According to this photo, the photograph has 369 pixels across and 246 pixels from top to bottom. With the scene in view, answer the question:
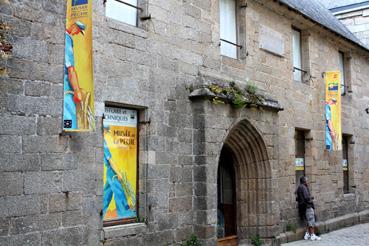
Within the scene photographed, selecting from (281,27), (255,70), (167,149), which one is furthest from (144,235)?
(281,27)

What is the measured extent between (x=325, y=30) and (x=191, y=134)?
6502 mm

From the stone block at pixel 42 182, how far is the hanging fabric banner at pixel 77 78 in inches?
23.1

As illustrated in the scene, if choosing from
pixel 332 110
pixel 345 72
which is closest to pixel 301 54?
pixel 332 110

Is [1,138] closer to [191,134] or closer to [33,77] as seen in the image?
[33,77]

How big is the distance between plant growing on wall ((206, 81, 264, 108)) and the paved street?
3.33 metres

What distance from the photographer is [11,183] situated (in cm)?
543

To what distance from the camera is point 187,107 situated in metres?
8.14

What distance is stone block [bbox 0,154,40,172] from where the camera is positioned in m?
5.40

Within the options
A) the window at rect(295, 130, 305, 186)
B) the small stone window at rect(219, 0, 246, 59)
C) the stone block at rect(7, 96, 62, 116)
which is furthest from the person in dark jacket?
the stone block at rect(7, 96, 62, 116)

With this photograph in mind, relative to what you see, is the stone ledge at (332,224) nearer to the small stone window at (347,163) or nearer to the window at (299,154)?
the small stone window at (347,163)

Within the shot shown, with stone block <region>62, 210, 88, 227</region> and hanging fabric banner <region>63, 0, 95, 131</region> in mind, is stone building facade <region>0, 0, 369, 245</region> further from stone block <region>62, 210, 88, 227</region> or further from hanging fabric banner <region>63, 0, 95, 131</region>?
hanging fabric banner <region>63, 0, 95, 131</region>

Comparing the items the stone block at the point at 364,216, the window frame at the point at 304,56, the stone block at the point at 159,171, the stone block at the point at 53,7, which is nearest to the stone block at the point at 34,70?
the stone block at the point at 53,7

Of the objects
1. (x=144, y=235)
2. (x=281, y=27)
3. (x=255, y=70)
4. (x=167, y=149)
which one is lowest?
(x=144, y=235)

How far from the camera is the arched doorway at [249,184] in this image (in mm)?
9578
